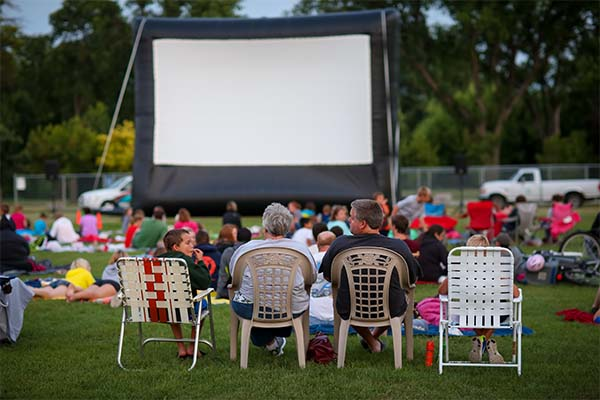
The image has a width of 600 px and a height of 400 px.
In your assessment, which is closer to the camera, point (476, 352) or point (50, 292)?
point (476, 352)

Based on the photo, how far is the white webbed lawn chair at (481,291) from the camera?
5.16m

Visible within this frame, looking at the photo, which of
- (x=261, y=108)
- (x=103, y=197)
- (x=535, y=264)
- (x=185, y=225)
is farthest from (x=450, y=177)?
(x=535, y=264)

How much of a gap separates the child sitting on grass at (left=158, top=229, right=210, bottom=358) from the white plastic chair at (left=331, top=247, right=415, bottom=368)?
886mm

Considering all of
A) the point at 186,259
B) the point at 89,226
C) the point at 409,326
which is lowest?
the point at 409,326

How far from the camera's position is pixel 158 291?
17.4 feet

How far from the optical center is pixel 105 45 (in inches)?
1651

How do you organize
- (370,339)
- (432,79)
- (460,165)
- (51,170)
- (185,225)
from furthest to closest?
1. (432,79)
2. (51,170)
3. (460,165)
4. (185,225)
5. (370,339)

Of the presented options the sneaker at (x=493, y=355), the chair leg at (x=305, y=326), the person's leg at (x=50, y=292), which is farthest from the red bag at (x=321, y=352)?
the person's leg at (x=50, y=292)

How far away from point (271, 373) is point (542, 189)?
2294cm

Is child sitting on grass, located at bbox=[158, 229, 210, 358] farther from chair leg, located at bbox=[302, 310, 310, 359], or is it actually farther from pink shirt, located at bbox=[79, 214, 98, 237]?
pink shirt, located at bbox=[79, 214, 98, 237]

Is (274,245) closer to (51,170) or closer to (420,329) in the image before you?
(420,329)

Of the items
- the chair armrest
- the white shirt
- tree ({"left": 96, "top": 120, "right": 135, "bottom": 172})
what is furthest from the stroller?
tree ({"left": 96, "top": 120, "right": 135, "bottom": 172})

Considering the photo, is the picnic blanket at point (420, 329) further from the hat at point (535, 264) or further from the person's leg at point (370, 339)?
the hat at point (535, 264)

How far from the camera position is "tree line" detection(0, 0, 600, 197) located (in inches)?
1299
